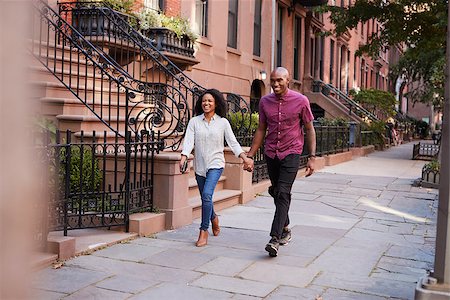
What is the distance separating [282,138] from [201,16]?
1045 centimetres

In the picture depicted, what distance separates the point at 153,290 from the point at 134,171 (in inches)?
88.7

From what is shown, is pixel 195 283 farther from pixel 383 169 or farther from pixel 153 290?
pixel 383 169

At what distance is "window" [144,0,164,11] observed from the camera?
12.9 meters

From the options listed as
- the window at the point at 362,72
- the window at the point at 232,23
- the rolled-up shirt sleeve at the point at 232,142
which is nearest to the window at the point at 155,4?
the window at the point at 232,23

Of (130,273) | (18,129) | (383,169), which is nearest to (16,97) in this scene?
(18,129)

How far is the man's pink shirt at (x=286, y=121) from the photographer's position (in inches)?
239

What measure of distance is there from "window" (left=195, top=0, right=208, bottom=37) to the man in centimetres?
982

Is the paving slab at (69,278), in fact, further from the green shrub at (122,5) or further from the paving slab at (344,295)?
the green shrub at (122,5)

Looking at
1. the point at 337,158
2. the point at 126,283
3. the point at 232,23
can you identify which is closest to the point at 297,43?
the point at 232,23

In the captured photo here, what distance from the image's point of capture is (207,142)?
644cm

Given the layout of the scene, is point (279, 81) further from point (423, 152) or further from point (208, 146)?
point (423, 152)

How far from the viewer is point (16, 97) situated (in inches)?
38.4

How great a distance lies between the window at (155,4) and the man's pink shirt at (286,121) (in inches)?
292

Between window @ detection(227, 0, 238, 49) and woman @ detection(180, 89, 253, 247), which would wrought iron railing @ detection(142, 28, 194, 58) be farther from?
window @ detection(227, 0, 238, 49)
